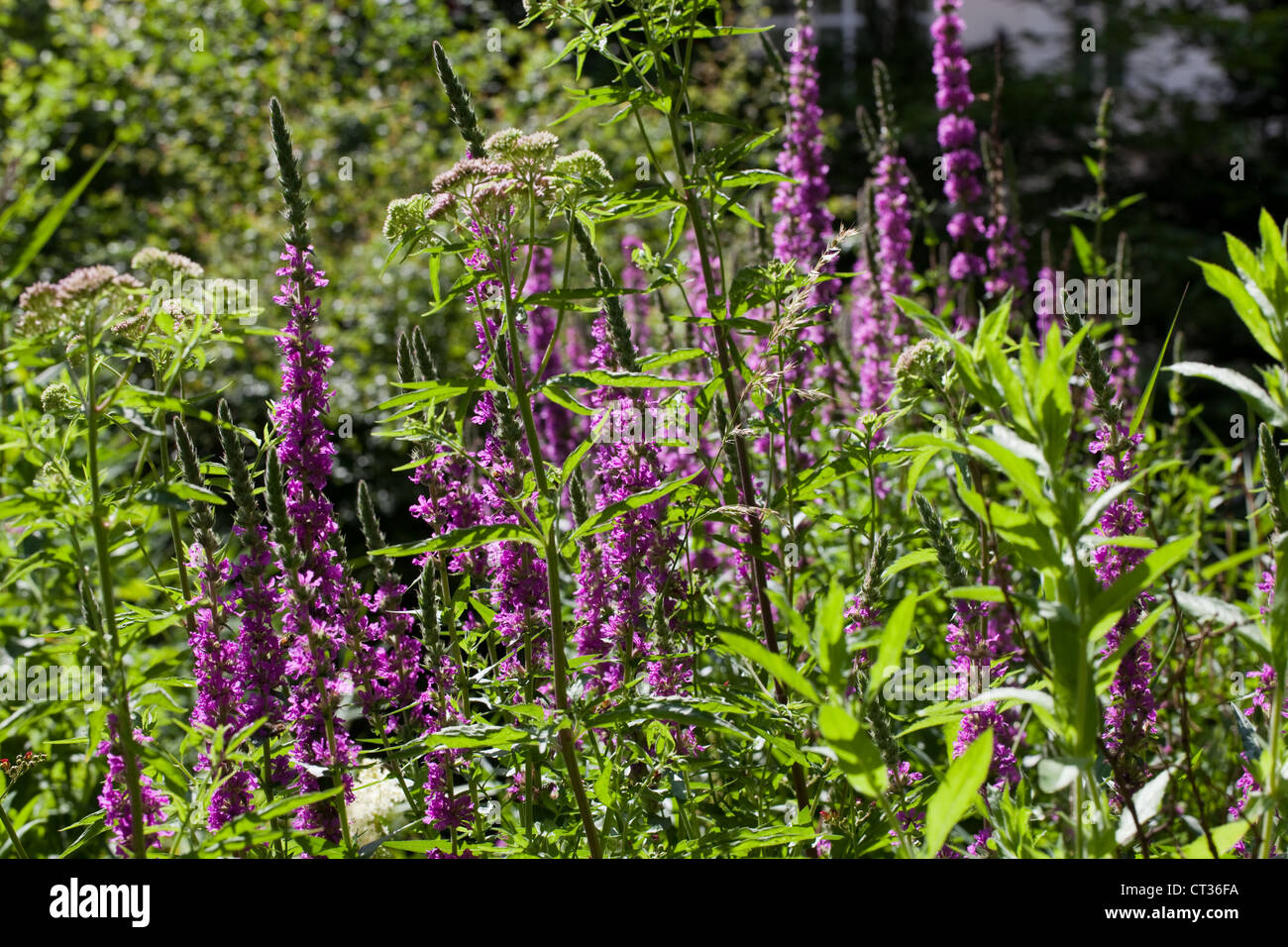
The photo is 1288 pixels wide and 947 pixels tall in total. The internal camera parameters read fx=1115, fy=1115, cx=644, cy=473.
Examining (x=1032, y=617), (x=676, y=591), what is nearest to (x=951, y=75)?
(x=1032, y=617)

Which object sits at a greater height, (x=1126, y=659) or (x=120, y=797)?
(x=1126, y=659)

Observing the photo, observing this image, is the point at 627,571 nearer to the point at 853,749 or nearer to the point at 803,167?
the point at 853,749

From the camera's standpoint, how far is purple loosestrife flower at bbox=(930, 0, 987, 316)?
15.2 feet

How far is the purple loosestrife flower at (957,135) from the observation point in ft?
15.2

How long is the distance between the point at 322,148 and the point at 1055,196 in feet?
37.2

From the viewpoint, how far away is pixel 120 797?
6.87 ft

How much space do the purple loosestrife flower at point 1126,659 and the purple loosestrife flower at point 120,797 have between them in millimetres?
1832

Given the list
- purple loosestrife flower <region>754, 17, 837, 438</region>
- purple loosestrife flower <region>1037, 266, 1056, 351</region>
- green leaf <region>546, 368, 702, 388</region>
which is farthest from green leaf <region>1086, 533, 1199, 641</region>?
purple loosestrife flower <region>754, 17, 837, 438</region>

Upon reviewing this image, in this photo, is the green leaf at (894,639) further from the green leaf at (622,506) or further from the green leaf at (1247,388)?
the green leaf at (622,506)

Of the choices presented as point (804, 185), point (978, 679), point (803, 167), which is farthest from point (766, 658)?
point (803, 167)

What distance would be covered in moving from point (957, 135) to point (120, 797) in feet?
13.8

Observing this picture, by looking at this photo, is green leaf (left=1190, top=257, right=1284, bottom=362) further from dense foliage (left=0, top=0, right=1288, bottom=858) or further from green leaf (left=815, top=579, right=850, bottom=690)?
green leaf (left=815, top=579, right=850, bottom=690)
